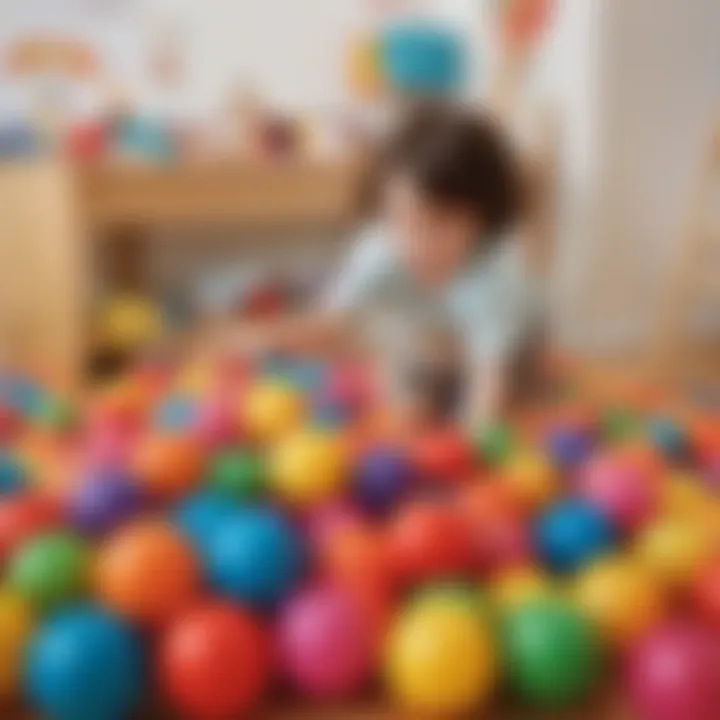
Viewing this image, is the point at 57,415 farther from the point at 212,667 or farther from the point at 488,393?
the point at 212,667

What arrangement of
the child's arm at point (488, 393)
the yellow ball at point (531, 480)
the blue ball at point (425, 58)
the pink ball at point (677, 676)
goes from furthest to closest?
the blue ball at point (425, 58) < the child's arm at point (488, 393) < the yellow ball at point (531, 480) < the pink ball at point (677, 676)

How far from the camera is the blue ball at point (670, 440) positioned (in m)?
0.81

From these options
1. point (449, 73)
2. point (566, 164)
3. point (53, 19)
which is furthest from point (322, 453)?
point (53, 19)

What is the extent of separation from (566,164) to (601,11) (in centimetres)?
65

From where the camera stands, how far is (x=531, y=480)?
72 centimetres

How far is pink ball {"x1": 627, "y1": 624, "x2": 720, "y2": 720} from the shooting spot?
48 centimetres

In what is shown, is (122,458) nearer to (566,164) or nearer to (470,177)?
(470,177)

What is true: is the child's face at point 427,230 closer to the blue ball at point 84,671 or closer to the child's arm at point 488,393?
the child's arm at point 488,393

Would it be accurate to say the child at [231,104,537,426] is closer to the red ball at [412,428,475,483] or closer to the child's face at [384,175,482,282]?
the child's face at [384,175,482,282]

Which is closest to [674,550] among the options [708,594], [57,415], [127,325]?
[708,594]

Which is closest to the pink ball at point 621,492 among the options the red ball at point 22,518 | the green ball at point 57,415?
the red ball at point 22,518

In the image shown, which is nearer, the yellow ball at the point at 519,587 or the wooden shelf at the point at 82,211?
the yellow ball at the point at 519,587

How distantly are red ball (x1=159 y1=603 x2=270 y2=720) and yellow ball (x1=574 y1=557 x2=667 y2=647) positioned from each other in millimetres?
169

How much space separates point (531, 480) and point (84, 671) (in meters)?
0.33
